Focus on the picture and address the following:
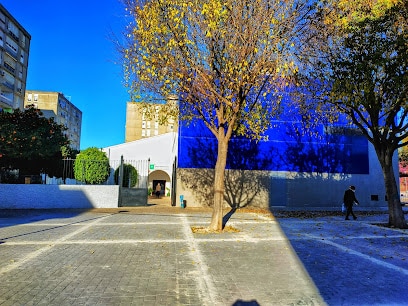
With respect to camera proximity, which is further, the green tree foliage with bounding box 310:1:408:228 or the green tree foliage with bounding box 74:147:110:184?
the green tree foliage with bounding box 74:147:110:184

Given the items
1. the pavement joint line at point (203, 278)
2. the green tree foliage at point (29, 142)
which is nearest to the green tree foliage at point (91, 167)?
the green tree foliage at point (29, 142)

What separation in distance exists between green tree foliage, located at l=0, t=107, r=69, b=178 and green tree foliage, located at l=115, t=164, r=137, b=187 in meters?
3.49

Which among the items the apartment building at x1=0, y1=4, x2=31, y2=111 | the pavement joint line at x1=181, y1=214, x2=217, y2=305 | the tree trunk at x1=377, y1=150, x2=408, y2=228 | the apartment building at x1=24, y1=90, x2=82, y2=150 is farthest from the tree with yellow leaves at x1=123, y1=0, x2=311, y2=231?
the apartment building at x1=24, y1=90, x2=82, y2=150

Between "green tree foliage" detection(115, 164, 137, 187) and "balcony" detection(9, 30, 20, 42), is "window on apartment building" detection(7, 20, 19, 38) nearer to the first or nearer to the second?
"balcony" detection(9, 30, 20, 42)

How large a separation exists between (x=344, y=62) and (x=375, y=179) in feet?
44.0

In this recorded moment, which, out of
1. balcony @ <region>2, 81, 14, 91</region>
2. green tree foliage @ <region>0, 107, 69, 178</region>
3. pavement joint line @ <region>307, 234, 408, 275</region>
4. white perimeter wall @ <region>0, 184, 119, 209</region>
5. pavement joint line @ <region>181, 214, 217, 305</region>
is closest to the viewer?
pavement joint line @ <region>181, 214, 217, 305</region>

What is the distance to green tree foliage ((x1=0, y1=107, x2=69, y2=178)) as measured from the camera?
16266mm

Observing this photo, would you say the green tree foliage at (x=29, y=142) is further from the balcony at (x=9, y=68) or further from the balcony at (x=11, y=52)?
the balcony at (x=11, y=52)

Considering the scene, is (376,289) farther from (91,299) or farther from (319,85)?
(319,85)

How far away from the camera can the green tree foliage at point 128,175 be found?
1888 cm

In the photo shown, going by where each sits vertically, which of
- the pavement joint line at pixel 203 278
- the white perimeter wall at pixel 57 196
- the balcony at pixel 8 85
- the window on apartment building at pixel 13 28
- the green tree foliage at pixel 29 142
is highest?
the window on apartment building at pixel 13 28

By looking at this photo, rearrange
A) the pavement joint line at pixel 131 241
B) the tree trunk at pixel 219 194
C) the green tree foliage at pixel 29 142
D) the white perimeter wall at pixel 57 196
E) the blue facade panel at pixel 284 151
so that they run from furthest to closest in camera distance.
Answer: the blue facade panel at pixel 284 151 < the white perimeter wall at pixel 57 196 < the green tree foliage at pixel 29 142 < the tree trunk at pixel 219 194 < the pavement joint line at pixel 131 241

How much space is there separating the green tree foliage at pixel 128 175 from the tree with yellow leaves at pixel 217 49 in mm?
9563

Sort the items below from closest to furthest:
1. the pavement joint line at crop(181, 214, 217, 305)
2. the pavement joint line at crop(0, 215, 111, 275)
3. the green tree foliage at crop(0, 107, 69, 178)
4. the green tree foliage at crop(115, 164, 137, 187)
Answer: the pavement joint line at crop(181, 214, 217, 305)
the pavement joint line at crop(0, 215, 111, 275)
the green tree foliage at crop(0, 107, 69, 178)
the green tree foliage at crop(115, 164, 137, 187)
